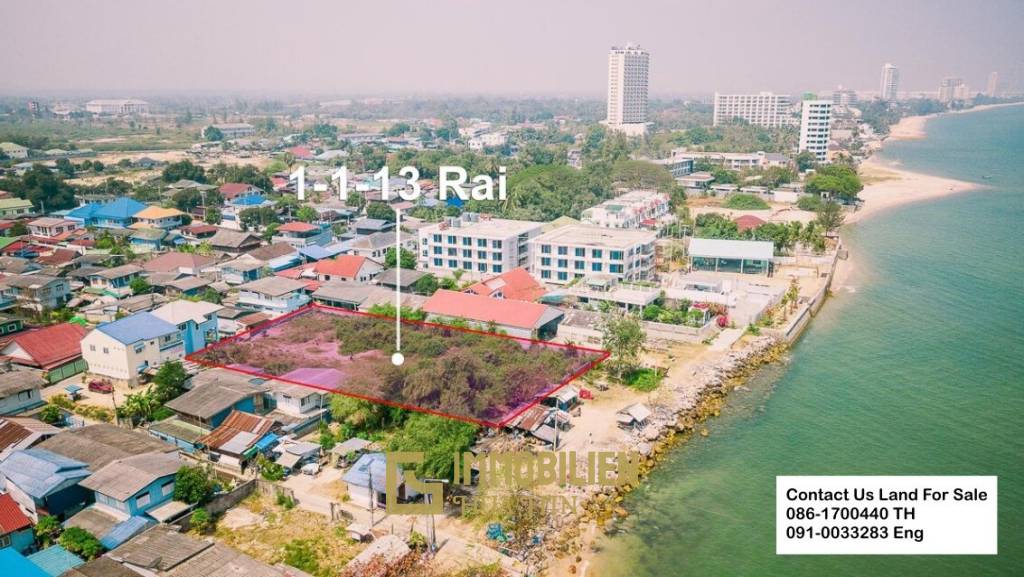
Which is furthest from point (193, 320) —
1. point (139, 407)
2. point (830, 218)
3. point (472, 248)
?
point (830, 218)

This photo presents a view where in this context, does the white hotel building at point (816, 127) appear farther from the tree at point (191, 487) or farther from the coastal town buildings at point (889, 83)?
the coastal town buildings at point (889, 83)

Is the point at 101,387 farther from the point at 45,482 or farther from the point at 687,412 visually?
the point at 687,412

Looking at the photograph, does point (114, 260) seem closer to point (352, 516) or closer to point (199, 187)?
point (199, 187)

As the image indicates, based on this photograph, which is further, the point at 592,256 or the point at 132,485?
the point at 592,256

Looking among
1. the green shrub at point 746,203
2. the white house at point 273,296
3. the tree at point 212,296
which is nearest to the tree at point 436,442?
the white house at point 273,296

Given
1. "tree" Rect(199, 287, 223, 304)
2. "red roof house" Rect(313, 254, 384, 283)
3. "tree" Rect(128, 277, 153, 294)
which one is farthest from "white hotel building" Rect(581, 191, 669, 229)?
"tree" Rect(128, 277, 153, 294)

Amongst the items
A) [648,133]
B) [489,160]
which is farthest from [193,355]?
[648,133]

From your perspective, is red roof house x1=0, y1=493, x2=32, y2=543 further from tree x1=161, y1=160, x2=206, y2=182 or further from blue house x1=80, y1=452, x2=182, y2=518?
tree x1=161, y1=160, x2=206, y2=182
